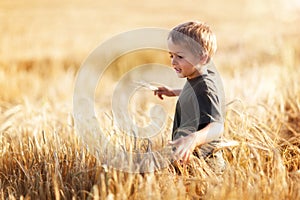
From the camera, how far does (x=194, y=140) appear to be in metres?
1.87

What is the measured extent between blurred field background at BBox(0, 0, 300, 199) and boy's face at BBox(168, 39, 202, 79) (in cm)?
37

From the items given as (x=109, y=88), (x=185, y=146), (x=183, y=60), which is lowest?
(x=185, y=146)

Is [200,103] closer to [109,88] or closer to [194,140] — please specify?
[194,140]

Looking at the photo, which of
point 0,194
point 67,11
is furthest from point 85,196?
point 67,11

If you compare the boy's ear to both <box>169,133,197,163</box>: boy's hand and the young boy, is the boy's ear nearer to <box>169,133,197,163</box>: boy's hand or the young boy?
the young boy

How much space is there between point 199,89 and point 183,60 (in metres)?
0.13

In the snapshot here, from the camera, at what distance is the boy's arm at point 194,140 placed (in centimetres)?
183

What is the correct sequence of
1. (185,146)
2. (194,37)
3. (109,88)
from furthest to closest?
(109,88) → (194,37) → (185,146)

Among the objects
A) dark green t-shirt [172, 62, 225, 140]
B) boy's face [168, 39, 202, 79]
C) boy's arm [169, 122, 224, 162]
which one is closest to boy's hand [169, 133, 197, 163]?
boy's arm [169, 122, 224, 162]

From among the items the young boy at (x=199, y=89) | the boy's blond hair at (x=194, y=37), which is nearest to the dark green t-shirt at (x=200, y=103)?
the young boy at (x=199, y=89)

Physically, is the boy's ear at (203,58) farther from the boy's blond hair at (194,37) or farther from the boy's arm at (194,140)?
the boy's arm at (194,140)

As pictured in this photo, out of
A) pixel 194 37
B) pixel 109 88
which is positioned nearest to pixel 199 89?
pixel 194 37

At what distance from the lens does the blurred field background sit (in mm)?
1819

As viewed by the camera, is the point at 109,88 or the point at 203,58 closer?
the point at 203,58
